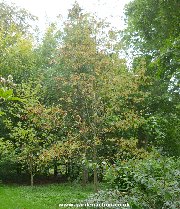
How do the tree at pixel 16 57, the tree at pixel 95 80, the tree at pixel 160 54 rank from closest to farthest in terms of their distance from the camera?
the tree at pixel 160 54, the tree at pixel 95 80, the tree at pixel 16 57

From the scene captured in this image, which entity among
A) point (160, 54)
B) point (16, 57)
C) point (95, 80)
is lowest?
point (160, 54)

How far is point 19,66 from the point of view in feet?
61.4

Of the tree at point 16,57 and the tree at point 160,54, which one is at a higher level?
the tree at point 16,57

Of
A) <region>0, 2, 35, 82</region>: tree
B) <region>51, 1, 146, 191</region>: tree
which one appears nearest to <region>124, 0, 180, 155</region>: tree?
<region>51, 1, 146, 191</region>: tree

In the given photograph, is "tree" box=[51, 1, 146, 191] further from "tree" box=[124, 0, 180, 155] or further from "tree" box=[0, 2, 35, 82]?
"tree" box=[0, 2, 35, 82]

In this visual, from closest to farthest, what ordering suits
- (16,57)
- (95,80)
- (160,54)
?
(160,54)
(95,80)
(16,57)

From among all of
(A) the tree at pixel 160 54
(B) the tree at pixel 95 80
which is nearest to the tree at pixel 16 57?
(A) the tree at pixel 160 54

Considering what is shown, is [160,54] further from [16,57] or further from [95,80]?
[16,57]

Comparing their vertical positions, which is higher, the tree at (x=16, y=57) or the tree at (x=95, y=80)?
the tree at (x=16, y=57)

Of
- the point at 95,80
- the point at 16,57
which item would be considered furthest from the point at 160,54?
the point at 16,57

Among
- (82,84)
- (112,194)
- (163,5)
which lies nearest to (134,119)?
(82,84)

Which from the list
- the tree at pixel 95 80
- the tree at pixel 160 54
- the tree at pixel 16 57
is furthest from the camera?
the tree at pixel 16 57

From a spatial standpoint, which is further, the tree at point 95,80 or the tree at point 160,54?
the tree at point 95,80

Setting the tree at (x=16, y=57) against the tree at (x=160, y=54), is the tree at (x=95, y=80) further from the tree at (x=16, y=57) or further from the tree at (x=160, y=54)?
the tree at (x=16, y=57)
